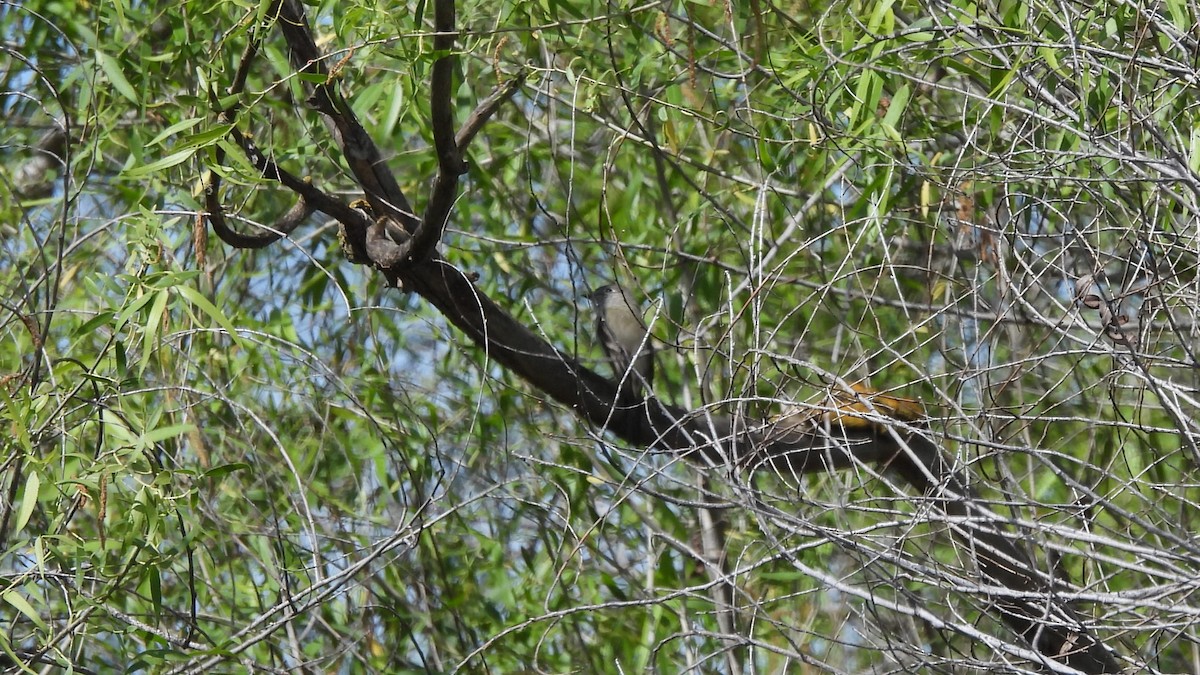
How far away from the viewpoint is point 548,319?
451 centimetres

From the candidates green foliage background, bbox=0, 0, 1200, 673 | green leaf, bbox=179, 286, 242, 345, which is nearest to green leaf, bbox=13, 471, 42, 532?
green foliage background, bbox=0, 0, 1200, 673

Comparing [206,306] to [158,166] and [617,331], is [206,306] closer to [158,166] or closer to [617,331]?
[158,166]

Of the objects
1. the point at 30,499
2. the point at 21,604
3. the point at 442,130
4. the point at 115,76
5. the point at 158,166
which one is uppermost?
the point at 115,76


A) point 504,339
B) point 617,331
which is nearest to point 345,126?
point 504,339

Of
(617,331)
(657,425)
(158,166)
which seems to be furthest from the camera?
(617,331)

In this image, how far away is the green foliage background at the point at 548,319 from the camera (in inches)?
97.7

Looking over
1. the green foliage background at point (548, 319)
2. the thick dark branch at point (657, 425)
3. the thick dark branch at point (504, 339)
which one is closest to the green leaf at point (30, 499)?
the green foliage background at point (548, 319)

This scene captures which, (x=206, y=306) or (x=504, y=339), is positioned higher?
(x=206, y=306)

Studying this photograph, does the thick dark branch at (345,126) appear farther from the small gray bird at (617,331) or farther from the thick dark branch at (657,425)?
the small gray bird at (617,331)

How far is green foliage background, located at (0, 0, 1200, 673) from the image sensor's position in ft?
8.14

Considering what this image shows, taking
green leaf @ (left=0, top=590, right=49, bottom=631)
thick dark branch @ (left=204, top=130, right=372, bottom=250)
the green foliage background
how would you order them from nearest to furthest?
green leaf @ (left=0, top=590, right=49, bottom=631) → the green foliage background → thick dark branch @ (left=204, top=130, right=372, bottom=250)

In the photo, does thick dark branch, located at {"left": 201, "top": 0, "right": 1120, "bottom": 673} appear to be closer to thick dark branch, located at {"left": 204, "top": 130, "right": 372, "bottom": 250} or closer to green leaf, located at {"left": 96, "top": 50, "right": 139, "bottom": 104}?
thick dark branch, located at {"left": 204, "top": 130, "right": 372, "bottom": 250}

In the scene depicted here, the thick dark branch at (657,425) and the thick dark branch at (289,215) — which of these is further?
the thick dark branch at (657,425)

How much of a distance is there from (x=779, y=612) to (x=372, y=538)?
168 centimetres
